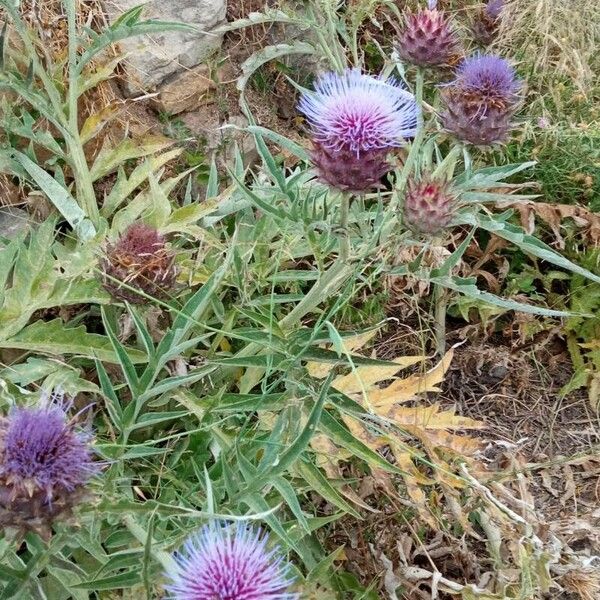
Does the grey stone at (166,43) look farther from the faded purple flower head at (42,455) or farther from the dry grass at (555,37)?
the faded purple flower head at (42,455)

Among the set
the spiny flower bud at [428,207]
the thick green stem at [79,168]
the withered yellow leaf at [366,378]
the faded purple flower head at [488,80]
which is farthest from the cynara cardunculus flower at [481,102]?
the thick green stem at [79,168]

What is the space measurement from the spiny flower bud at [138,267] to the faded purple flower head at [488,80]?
76 cm

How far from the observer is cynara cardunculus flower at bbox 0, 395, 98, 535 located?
1163 millimetres

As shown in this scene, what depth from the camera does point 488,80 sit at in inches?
71.4

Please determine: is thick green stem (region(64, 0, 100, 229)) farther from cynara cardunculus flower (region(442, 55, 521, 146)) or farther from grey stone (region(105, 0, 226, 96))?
cynara cardunculus flower (region(442, 55, 521, 146))

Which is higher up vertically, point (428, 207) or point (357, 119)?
point (357, 119)

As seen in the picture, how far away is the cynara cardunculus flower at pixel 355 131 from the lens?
61.7 inches

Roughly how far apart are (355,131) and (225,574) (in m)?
0.89

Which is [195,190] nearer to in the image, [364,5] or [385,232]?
[364,5]

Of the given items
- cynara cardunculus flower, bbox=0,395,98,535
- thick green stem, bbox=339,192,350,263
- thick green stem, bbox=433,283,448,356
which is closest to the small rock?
thick green stem, bbox=433,283,448,356

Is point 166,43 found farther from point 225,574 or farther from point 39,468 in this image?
point 225,574

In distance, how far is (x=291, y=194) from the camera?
1.68 m

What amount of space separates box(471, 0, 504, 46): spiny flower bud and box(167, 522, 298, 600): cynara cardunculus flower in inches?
69.1

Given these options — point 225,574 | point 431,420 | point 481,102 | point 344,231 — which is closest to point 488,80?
point 481,102
